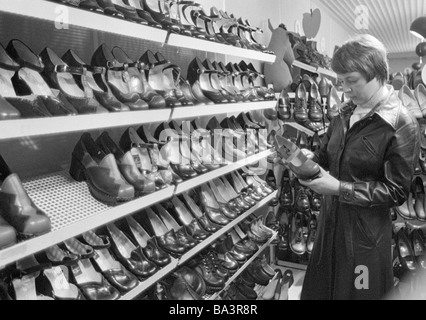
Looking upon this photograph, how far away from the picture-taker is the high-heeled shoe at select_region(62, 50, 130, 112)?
5.00 ft

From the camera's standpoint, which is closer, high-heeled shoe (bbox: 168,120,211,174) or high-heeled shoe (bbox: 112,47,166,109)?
high-heeled shoe (bbox: 112,47,166,109)

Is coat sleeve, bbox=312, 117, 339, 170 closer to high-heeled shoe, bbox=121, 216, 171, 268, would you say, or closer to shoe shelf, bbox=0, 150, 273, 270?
shoe shelf, bbox=0, 150, 273, 270

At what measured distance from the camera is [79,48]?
1907 millimetres

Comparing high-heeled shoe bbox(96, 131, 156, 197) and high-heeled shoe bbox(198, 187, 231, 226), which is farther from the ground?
high-heeled shoe bbox(96, 131, 156, 197)

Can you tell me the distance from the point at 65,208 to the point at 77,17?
689 millimetres

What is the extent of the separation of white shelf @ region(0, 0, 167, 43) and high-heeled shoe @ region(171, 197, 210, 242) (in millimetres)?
1007

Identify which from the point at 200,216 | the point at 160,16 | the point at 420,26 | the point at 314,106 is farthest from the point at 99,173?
the point at 420,26

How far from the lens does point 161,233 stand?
83.5 inches

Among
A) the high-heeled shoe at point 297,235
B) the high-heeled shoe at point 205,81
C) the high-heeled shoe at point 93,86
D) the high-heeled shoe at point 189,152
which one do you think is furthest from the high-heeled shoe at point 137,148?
the high-heeled shoe at point 297,235

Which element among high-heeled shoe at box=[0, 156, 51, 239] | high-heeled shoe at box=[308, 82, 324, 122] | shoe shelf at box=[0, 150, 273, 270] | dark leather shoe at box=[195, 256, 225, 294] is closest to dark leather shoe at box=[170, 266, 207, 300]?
dark leather shoe at box=[195, 256, 225, 294]

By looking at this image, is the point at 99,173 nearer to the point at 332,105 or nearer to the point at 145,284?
the point at 145,284

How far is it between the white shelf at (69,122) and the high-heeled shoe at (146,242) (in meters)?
0.62
